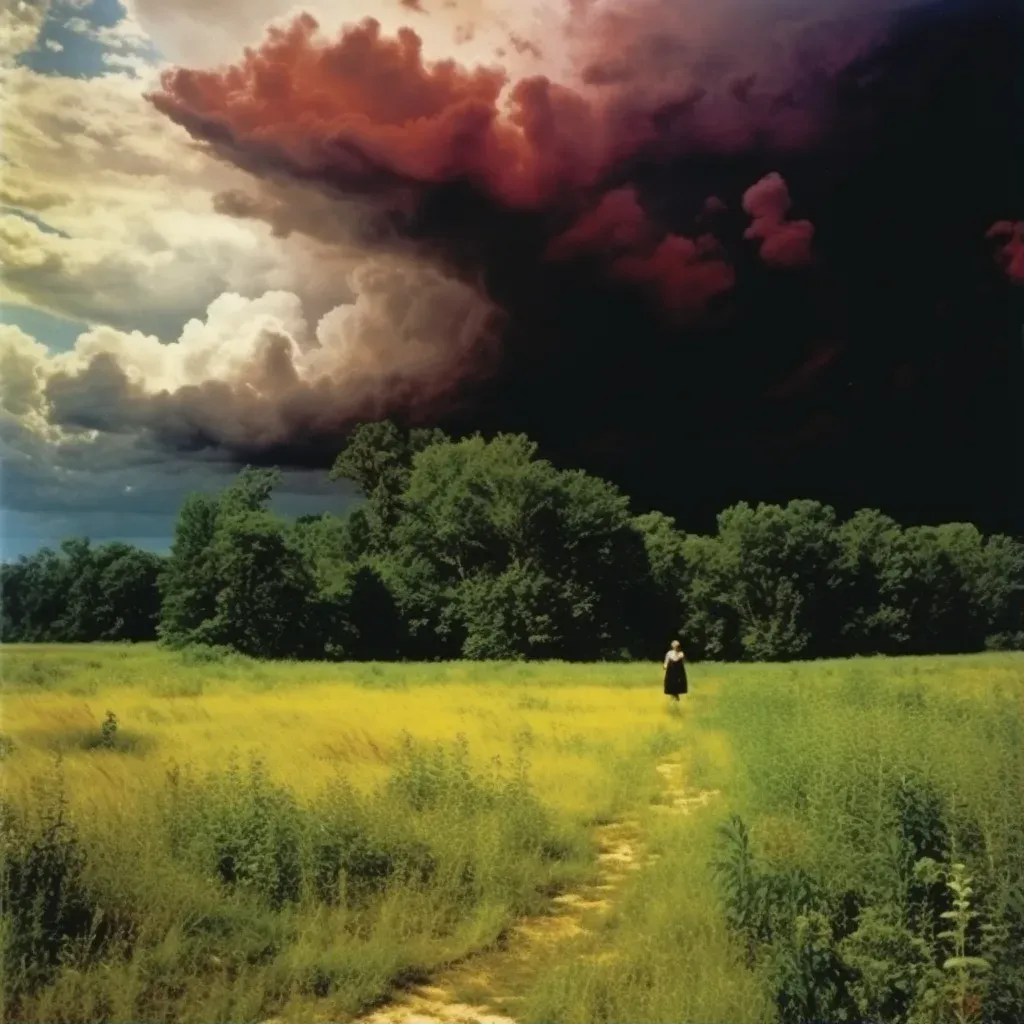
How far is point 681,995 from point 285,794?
300 centimetres

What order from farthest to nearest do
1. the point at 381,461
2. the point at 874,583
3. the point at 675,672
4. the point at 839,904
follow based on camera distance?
the point at 675,672 → the point at 874,583 → the point at 381,461 → the point at 839,904

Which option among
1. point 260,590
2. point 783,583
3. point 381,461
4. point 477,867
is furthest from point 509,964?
point 783,583

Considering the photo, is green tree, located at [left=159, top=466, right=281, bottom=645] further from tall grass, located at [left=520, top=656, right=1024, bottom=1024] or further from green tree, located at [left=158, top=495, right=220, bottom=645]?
tall grass, located at [left=520, top=656, right=1024, bottom=1024]

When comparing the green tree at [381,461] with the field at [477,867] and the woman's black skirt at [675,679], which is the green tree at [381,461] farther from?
the woman's black skirt at [675,679]

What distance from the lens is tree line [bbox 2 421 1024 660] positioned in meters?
8.33

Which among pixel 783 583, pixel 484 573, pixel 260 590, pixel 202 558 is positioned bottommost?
pixel 260 590

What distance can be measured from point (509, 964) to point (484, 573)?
6441 millimetres

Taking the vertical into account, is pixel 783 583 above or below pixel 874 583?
above

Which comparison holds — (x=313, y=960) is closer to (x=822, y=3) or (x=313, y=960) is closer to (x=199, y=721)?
(x=199, y=721)

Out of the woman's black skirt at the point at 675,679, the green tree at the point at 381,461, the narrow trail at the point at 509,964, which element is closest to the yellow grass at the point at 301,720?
the woman's black skirt at the point at 675,679

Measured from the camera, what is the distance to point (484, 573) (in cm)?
1138

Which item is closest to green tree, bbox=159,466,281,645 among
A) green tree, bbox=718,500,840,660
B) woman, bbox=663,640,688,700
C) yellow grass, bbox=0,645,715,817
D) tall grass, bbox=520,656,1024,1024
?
yellow grass, bbox=0,645,715,817

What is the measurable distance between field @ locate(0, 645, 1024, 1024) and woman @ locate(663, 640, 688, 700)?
3.57 metres

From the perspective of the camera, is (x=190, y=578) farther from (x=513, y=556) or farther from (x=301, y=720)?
(x=513, y=556)
